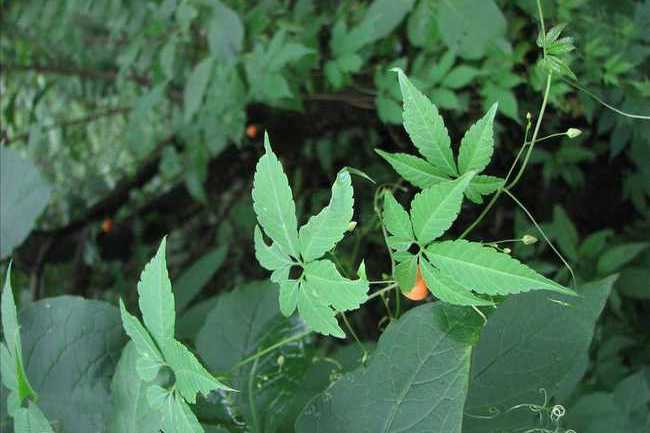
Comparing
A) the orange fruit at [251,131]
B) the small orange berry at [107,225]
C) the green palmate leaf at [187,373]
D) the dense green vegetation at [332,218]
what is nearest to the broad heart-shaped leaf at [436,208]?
the dense green vegetation at [332,218]

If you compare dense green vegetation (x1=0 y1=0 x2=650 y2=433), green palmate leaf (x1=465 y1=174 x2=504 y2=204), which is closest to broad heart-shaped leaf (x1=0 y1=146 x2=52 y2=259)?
dense green vegetation (x1=0 y1=0 x2=650 y2=433)

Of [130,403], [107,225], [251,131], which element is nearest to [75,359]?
[130,403]

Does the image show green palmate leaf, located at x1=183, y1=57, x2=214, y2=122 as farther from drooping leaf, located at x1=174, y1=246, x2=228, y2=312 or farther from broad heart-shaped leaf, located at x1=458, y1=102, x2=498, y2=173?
broad heart-shaped leaf, located at x1=458, y1=102, x2=498, y2=173

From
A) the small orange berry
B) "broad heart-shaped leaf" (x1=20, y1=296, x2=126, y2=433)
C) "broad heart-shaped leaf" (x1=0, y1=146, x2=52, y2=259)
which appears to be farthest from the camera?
the small orange berry

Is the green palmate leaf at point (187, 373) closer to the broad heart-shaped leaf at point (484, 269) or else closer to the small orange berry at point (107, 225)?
the broad heart-shaped leaf at point (484, 269)

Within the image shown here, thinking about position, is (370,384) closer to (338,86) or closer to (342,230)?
(342,230)

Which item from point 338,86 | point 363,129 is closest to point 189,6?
point 338,86
